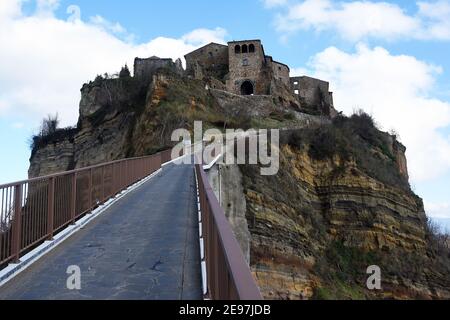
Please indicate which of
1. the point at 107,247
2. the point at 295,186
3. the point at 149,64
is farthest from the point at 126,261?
the point at 149,64

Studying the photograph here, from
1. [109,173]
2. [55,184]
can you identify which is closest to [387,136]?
[109,173]

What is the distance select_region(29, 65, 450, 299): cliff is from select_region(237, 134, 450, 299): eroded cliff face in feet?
0.26

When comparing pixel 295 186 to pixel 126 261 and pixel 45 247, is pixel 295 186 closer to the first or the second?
pixel 45 247

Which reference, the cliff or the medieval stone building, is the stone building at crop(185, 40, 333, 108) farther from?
the cliff

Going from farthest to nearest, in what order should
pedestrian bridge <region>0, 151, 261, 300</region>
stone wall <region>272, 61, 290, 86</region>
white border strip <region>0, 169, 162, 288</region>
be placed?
stone wall <region>272, 61, 290, 86</region>, white border strip <region>0, 169, 162, 288</region>, pedestrian bridge <region>0, 151, 261, 300</region>

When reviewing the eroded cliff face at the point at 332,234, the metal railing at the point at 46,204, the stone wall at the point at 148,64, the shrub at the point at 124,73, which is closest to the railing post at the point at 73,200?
the metal railing at the point at 46,204

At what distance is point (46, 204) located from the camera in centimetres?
890

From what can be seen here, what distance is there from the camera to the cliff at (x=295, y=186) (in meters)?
25.0

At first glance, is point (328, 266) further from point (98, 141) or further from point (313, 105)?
point (313, 105)

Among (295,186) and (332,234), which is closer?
(295,186)

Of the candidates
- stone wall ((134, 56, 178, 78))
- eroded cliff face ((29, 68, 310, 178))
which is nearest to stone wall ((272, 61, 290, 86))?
eroded cliff face ((29, 68, 310, 178))

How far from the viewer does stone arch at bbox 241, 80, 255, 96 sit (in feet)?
223

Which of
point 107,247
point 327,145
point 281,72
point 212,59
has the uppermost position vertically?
point 212,59

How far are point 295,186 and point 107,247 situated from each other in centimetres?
2589
